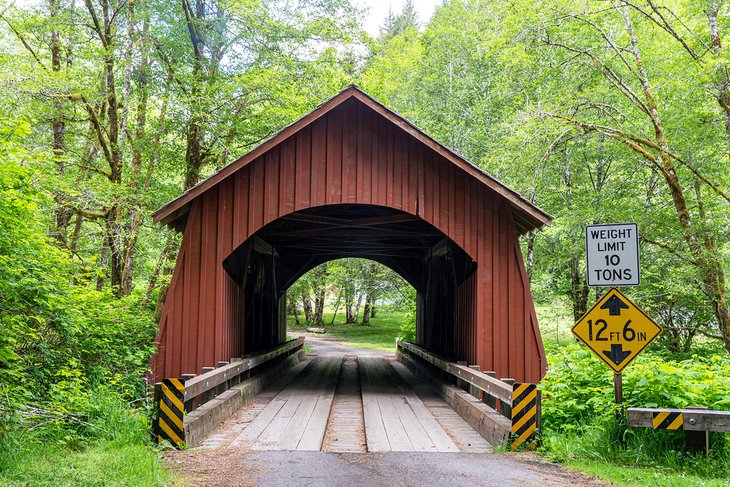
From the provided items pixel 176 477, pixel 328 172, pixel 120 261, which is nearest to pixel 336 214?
pixel 328 172

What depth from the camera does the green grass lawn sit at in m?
30.5

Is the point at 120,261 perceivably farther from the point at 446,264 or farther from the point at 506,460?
the point at 506,460

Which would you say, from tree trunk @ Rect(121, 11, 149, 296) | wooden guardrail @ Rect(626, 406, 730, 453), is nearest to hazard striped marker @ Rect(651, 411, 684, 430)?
wooden guardrail @ Rect(626, 406, 730, 453)

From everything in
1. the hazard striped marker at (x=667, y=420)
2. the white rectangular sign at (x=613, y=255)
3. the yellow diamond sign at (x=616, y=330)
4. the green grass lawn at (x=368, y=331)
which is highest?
the white rectangular sign at (x=613, y=255)

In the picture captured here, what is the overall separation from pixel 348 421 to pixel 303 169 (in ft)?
13.4

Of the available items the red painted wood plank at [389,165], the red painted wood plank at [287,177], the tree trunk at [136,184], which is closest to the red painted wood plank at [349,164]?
the red painted wood plank at [389,165]

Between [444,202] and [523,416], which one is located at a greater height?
[444,202]

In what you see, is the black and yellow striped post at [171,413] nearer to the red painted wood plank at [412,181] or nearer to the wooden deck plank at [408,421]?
the wooden deck plank at [408,421]

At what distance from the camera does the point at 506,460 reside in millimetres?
5527

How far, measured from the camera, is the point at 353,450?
6.09 m

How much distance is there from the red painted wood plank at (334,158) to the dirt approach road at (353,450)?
3274mm

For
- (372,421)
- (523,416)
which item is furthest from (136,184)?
(523,416)

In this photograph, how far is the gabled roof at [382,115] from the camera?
365 inches

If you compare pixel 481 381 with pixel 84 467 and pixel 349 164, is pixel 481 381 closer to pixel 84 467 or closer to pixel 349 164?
pixel 349 164
